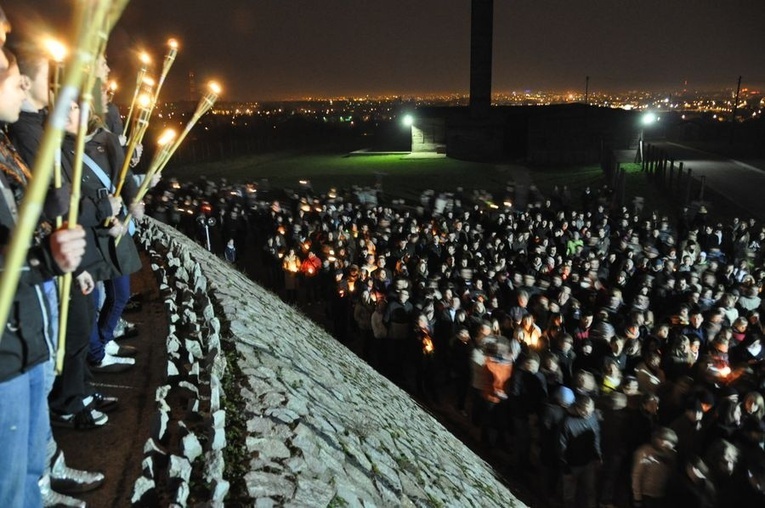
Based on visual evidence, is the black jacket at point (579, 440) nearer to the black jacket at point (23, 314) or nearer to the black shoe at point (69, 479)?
the black shoe at point (69, 479)

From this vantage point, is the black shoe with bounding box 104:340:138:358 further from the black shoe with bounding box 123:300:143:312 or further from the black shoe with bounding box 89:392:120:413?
the black shoe with bounding box 123:300:143:312

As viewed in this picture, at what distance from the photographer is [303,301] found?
41.8 feet

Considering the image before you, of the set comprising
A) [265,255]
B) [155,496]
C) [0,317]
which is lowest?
[265,255]

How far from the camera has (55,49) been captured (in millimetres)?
2484

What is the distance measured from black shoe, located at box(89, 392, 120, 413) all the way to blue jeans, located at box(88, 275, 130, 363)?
22.5 inches

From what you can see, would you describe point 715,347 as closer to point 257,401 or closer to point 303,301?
point 257,401

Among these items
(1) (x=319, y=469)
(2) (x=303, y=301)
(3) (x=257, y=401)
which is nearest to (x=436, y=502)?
(1) (x=319, y=469)

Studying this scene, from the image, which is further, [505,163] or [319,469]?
[505,163]

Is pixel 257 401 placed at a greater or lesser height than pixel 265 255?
greater

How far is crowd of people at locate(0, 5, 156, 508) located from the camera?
2.16 metres

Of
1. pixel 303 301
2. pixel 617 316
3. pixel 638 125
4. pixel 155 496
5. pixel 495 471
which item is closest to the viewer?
pixel 155 496

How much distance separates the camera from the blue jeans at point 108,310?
439 centimetres

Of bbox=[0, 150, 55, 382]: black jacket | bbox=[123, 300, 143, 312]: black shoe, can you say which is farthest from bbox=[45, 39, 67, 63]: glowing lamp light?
bbox=[123, 300, 143, 312]: black shoe

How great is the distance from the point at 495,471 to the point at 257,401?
149 inches
